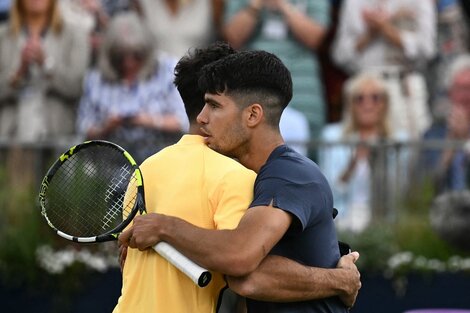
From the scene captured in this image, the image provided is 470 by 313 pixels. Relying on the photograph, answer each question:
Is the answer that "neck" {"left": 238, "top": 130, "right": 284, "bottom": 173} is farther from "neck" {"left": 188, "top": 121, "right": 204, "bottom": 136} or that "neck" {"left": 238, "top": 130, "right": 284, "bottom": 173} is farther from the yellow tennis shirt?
"neck" {"left": 188, "top": 121, "right": 204, "bottom": 136}

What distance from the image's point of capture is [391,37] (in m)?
10.8

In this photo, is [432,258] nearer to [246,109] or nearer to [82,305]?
[82,305]

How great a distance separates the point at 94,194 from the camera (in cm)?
516

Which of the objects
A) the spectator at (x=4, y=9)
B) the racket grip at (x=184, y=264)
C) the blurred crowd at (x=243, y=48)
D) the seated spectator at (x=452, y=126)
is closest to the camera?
the racket grip at (x=184, y=264)

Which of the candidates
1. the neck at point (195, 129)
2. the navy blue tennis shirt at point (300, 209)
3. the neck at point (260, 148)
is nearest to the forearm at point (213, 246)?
the navy blue tennis shirt at point (300, 209)

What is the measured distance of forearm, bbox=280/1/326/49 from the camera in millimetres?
10891

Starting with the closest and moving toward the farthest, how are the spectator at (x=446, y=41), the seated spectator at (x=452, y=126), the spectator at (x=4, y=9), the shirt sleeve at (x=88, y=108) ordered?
1. the seated spectator at (x=452, y=126)
2. the spectator at (x=446, y=41)
3. the shirt sleeve at (x=88, y=108)
4. the spectator at (x=4, y=9)

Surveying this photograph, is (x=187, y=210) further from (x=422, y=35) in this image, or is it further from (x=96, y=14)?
(x=96, y=14)

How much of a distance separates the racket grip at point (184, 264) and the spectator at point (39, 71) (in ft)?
22.3

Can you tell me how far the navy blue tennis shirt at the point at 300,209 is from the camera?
4.42 m

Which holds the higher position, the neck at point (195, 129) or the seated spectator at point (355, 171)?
the neck at point (195, 129)

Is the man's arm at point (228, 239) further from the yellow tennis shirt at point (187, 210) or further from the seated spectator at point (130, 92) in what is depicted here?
the seated spectator at point (130, 92)

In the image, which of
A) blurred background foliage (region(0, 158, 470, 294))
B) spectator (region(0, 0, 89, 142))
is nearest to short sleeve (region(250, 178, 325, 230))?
blurred background foliage (region(0, 158, 470, 294))

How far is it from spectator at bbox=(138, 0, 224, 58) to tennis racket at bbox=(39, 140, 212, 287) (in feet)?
19.3
